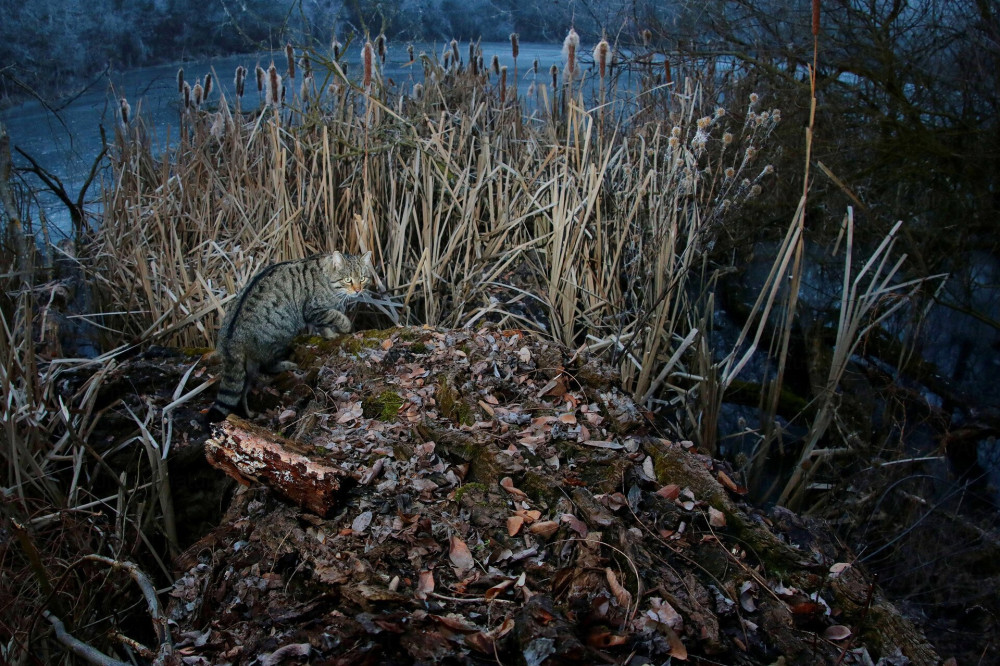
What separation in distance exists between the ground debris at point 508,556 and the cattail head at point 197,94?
242cm

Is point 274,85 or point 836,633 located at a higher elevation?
point 274,85

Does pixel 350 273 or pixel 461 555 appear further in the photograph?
pixel 350 273

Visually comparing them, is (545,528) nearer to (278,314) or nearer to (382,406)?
(382,406)

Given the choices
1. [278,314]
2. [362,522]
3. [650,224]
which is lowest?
[362,522]

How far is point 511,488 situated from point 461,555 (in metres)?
0.26

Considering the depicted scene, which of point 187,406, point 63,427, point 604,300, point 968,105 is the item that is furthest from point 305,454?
point 968,105

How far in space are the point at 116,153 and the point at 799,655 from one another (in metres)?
3.93

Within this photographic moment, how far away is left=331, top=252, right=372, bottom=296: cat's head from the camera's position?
115 inches

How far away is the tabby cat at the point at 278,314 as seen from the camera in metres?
2.41

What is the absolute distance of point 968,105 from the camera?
2793 millimetres

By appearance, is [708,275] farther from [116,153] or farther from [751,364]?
[116,153]

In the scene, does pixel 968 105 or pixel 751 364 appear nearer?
pixel 968 105

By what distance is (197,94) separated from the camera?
150 inches

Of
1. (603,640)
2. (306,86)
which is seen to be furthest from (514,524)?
(306,86)
